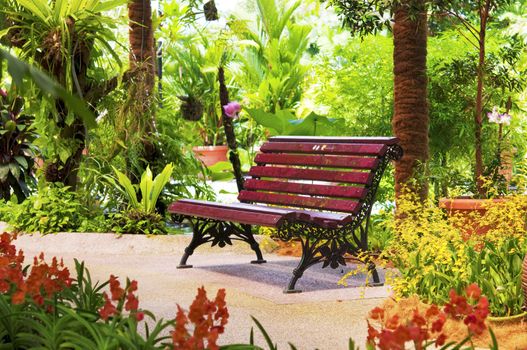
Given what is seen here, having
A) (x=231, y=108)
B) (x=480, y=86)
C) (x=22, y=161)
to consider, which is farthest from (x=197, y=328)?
(x=22, y=161)

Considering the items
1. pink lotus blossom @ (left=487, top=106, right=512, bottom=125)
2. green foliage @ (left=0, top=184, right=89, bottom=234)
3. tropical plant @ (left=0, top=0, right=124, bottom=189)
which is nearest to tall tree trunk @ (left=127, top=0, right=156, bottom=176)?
tropical plant @ (left=0, top=0, right=124, bottom=189)

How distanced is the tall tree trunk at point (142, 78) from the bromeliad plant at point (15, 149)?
4.42 ft

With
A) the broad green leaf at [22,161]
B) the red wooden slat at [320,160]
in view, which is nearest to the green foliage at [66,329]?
the red wooden slat at [320,160]

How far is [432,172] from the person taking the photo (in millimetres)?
7656

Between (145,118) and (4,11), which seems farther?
(145,118)

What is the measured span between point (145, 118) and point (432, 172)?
9.09 feet

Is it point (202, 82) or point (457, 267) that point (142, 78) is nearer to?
point (457, 267)

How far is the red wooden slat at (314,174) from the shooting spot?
19.5 feet

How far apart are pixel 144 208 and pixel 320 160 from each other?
219 cm

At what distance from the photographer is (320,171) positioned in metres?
6.46

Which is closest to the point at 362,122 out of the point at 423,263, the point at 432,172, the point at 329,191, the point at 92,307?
the point at 432,172

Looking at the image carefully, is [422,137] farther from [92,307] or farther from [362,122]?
[92,307]

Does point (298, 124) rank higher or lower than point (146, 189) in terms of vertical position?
higher

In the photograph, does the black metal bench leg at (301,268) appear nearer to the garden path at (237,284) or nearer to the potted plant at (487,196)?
the garden path at (237,284)
